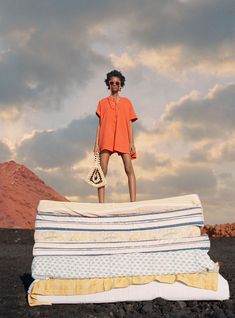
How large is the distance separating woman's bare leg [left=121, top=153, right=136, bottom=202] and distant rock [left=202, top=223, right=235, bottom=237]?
9066 mm

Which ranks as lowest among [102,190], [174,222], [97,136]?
[174,222]

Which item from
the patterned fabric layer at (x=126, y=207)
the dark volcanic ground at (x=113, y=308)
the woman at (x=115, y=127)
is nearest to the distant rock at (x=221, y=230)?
the woman at (x=115, y=127)

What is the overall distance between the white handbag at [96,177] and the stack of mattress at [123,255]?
2.52 m

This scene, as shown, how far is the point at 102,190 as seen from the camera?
10.2 m

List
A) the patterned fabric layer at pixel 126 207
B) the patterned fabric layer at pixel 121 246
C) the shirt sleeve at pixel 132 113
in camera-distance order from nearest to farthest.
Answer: the patterned fabric layer at pixel 121 246, the patterned fabric layer at pixel 126 207, the shirt sleeve at pixel 132 113

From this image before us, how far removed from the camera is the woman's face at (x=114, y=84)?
10484mm

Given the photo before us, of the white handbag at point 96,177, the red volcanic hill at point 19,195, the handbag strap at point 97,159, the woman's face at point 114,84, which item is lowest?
the white handbag at point 96,177

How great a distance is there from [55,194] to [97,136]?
47.6 ft

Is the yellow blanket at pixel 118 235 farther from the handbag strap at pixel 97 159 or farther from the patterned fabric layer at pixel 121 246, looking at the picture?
the handbag strap at pixel 97 159

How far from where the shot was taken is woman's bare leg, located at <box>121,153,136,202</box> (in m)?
10.3

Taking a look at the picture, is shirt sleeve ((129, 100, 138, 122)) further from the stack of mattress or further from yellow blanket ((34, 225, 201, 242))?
yellow blanket ((34, 225, 201, 242))

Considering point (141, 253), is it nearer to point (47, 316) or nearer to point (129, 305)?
point (129, 305)

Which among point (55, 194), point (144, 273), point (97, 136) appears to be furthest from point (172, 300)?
point (55, 194)

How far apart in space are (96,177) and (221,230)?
9826 mm
